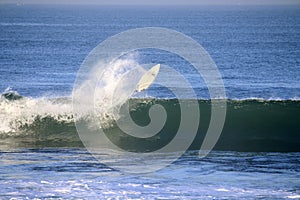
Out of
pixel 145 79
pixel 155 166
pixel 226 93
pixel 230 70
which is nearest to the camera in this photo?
pixel 155 166

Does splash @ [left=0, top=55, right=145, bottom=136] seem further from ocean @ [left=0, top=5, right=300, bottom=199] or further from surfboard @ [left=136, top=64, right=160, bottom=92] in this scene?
surfboard @ [left=136, top=64, right=160, bottom=92]

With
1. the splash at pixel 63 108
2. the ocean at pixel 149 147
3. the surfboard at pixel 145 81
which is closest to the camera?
the ocean at pixel 149 147

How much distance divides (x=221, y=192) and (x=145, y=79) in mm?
13961

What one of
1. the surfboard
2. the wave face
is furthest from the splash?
the surfboard

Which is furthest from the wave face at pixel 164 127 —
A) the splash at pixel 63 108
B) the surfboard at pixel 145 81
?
the surfboard at pixel 145 81

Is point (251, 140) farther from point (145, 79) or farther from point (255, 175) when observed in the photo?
point (145, 79)

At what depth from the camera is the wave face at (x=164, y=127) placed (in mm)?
21812

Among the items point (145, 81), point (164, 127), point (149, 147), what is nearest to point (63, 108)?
point (164, 127)

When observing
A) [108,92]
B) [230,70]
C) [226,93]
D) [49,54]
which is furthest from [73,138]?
[49,54]

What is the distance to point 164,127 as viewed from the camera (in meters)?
24.0

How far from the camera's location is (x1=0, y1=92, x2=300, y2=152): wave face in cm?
2181

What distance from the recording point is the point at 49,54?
219 ft

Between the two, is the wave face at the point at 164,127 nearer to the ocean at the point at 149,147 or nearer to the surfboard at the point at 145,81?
the ocean at the point at 149,147

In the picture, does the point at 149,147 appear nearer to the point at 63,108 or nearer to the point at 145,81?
the point at 63,108
